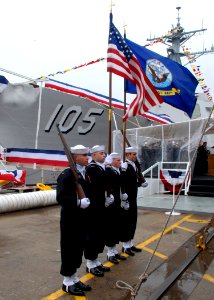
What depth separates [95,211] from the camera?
13.2ft

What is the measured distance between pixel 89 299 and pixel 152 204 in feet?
20.2

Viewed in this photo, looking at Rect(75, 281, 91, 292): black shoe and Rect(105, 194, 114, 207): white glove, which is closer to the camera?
Rect(75, 281, 91, 292): black shoe

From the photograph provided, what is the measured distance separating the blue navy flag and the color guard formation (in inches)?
130

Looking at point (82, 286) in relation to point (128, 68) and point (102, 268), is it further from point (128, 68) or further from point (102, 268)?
point (128, 68)

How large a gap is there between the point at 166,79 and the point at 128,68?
5.14 ft

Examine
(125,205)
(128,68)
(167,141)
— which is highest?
(128,68)

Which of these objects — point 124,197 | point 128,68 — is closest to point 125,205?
point 124,197

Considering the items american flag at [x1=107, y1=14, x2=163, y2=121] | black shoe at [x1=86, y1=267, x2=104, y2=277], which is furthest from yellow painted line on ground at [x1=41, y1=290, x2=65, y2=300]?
american flag at [x1=107, y1=14, x2=163, y2=121]

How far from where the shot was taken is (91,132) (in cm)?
1547

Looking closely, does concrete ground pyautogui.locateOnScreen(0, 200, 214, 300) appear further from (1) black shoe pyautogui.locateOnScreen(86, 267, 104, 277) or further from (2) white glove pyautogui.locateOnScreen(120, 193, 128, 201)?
(2) white glove pyautogui.locateOnScreen(120, 193, 128, 201)

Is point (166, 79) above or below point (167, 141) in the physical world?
above

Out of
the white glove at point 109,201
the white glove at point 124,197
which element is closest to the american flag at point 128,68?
the white glove at point 124,197

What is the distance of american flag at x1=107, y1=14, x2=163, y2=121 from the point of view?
22.4 feet

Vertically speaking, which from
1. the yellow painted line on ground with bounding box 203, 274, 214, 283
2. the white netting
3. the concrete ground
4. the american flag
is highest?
the american flag
